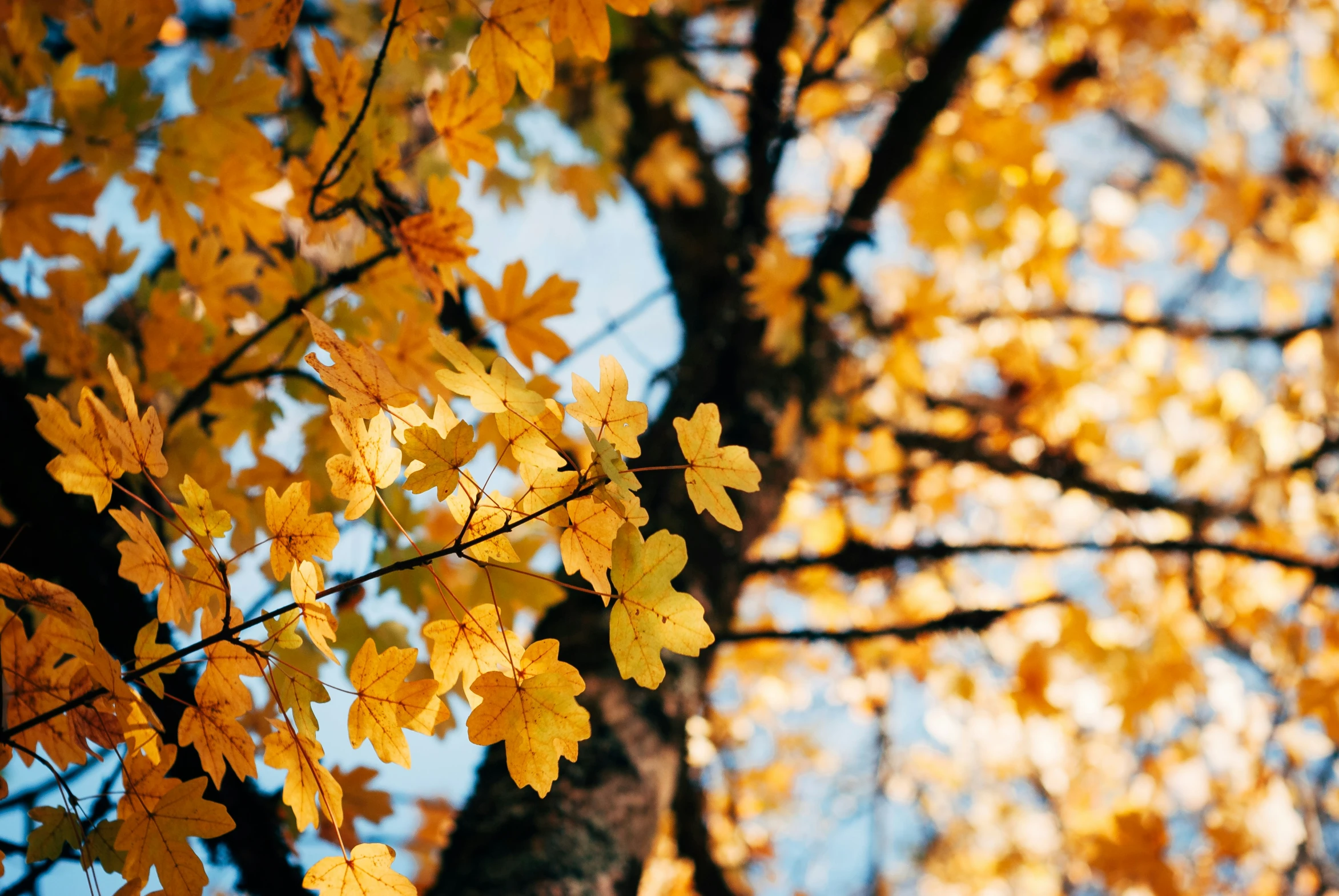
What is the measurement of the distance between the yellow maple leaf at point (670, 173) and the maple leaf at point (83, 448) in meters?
1.91

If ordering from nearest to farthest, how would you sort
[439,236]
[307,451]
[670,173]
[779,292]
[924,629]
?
1. [439,236]
2. [307,451]
3. [924,629]
4. [779,292]
5. [670,173]

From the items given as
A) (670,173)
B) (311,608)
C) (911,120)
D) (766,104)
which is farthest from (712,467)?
(670,173)

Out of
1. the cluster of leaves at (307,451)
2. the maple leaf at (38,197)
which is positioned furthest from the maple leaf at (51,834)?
the maple leaf at (38,197)

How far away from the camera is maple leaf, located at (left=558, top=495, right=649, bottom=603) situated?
555 millimetres

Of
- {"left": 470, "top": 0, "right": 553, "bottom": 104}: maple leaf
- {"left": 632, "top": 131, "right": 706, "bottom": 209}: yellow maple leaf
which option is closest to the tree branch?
{"left": 470, "top": 0, "right": 553, "bottom": 104}: maple leaf

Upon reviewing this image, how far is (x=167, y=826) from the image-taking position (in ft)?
1.87

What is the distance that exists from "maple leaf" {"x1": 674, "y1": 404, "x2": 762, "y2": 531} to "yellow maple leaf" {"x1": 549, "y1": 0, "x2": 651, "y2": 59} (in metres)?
0.37

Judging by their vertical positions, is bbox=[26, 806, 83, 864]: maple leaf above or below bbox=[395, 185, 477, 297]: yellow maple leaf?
below

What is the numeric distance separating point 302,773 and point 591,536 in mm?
309

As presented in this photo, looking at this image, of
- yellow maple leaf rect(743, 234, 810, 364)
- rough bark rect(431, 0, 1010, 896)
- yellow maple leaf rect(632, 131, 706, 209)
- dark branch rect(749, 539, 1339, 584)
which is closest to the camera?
rough bark rect(431, 0, 1010, 896)

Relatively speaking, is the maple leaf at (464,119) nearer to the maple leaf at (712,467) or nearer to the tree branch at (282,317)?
the tree branch at (282,317)

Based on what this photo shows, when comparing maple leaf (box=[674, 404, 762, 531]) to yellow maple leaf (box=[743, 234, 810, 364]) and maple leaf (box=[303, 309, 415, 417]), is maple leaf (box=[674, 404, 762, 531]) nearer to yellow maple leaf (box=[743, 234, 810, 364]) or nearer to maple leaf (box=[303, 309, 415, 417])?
maple leaf (box=[303, 309, 415, 417])

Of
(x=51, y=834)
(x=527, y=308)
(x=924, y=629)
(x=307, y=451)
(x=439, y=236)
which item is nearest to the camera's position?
(x=51, y=834)

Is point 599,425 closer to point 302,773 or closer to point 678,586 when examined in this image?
point 302,773
